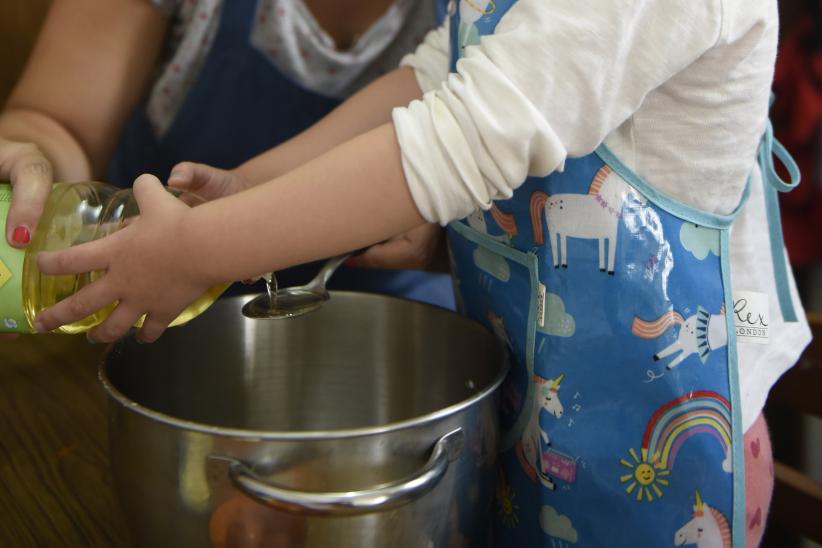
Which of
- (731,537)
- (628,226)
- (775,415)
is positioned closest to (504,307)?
(628,226)

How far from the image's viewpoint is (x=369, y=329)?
691 millimetres

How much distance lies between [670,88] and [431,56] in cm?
27

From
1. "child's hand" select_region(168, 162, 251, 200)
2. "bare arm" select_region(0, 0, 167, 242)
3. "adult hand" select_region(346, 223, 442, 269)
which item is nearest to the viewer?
"child's hand" select_region(168, 162, 251, 200)

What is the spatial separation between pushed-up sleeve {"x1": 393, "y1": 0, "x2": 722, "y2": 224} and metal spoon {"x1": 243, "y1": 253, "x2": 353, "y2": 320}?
0.15m

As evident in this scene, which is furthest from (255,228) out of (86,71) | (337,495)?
(86,71)

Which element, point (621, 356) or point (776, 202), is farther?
point (776, 202)

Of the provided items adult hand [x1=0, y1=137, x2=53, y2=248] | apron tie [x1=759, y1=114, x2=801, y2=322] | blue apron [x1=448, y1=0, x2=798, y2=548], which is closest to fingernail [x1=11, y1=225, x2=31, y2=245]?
adult hand [x1=0, y1=137, x2=53, y2=248]

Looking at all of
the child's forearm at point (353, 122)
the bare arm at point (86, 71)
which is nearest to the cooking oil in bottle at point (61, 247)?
the child's forearm at point (353, 122)

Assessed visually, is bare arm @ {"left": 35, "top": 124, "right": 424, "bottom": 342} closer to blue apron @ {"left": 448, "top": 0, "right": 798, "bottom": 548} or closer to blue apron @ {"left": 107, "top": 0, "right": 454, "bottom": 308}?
blue apron @ {"left": 448, "top": 0, "right": 798, "bottom": 548}

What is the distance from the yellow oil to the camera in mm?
551

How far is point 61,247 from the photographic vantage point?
0.58 meters

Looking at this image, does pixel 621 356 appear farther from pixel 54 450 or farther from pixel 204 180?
pixel 54 450

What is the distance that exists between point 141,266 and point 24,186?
0.50 feet

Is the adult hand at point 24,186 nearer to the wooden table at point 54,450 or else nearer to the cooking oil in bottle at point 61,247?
the cooking oil in bottle at point 61,247
